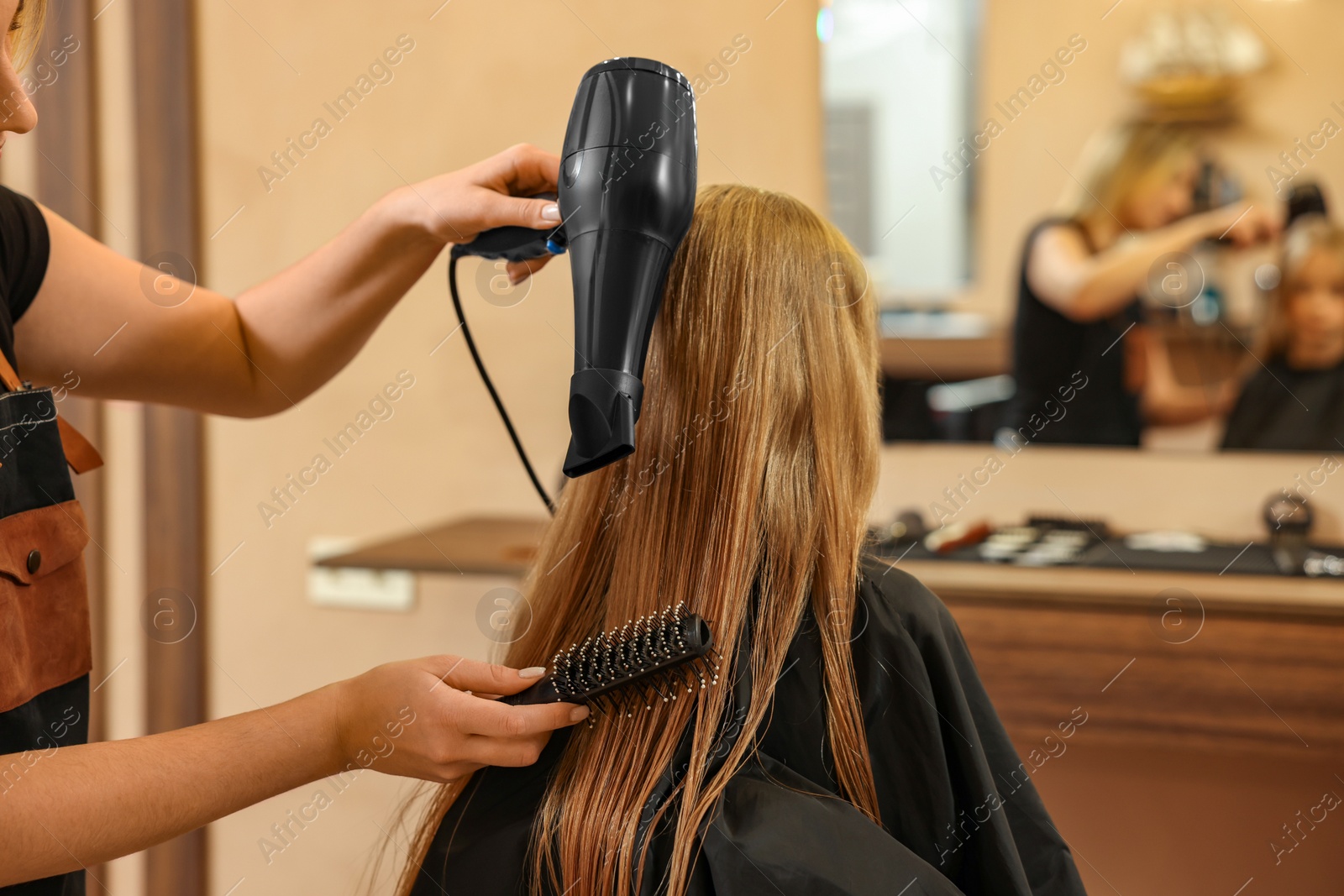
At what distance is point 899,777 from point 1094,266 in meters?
1.36

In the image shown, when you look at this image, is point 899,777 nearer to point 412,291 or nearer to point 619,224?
point 619,224

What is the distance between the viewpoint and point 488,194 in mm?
930

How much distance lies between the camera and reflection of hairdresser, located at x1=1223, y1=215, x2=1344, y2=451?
1.80m

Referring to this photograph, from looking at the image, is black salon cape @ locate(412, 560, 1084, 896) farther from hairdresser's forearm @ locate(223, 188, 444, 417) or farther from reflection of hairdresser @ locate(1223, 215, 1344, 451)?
reflection of hairdresser @ locate(1223, 215, 1344, 451)

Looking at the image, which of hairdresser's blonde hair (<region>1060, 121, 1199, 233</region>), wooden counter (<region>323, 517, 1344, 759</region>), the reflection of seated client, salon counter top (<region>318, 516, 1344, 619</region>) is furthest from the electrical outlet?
Answer: hairdresser's blonde hair (<region>1060, 121, 1199, 233</region>)

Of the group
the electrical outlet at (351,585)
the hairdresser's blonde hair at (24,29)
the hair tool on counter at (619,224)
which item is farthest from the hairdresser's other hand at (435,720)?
the electrical outlet at (351,585)

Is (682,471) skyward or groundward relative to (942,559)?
skyward

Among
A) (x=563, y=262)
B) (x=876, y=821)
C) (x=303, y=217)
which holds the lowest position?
(x=876, y=821)

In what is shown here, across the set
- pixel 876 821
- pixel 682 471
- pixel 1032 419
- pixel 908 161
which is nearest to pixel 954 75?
pixel 908 161

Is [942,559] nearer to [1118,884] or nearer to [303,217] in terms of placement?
A: [1118,884]

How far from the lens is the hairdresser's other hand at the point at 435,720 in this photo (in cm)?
74

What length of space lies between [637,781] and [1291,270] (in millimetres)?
1674

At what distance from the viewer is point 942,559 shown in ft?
5.99

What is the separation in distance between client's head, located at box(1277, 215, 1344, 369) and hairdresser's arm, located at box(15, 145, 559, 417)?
1.53m
